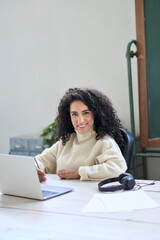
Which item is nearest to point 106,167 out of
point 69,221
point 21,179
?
point 21,179

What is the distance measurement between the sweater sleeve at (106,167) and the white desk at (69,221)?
288 millimetres

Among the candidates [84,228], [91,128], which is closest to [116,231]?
[84,228]

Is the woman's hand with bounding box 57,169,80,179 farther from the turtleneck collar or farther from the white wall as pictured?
the white wall

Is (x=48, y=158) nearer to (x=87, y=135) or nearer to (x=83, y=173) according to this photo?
(x=87, y=135)

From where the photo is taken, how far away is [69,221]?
1263 mm

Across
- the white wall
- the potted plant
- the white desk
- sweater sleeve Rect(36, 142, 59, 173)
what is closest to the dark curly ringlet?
sweater sleeve Rect(36, 142, 59, 173)

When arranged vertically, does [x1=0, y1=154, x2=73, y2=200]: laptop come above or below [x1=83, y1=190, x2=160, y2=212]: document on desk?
above

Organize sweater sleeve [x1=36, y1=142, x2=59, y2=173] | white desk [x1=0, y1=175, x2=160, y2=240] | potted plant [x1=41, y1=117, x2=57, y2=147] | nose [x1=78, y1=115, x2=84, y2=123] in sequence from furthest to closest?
potted plant [x1=41, y1=117, x2=57, y2=147] → sweater sleeve [x1=36, y1=142, x2=59, y2=173] → nose [x1=78, y1=115, x2=84, y2=123] → white desk [x1=0, y1=175, x2=160, y2=240]

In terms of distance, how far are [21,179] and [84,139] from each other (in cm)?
64

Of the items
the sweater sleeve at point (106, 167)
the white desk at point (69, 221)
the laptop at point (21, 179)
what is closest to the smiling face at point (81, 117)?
the sweater sleeve at point (106, 167)

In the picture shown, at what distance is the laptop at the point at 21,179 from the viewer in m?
1.49

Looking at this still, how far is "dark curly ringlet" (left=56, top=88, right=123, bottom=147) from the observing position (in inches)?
82.6

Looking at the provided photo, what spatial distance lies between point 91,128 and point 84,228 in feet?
3.24

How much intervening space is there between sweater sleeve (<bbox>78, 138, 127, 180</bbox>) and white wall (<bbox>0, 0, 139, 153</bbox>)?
4.60 ft
